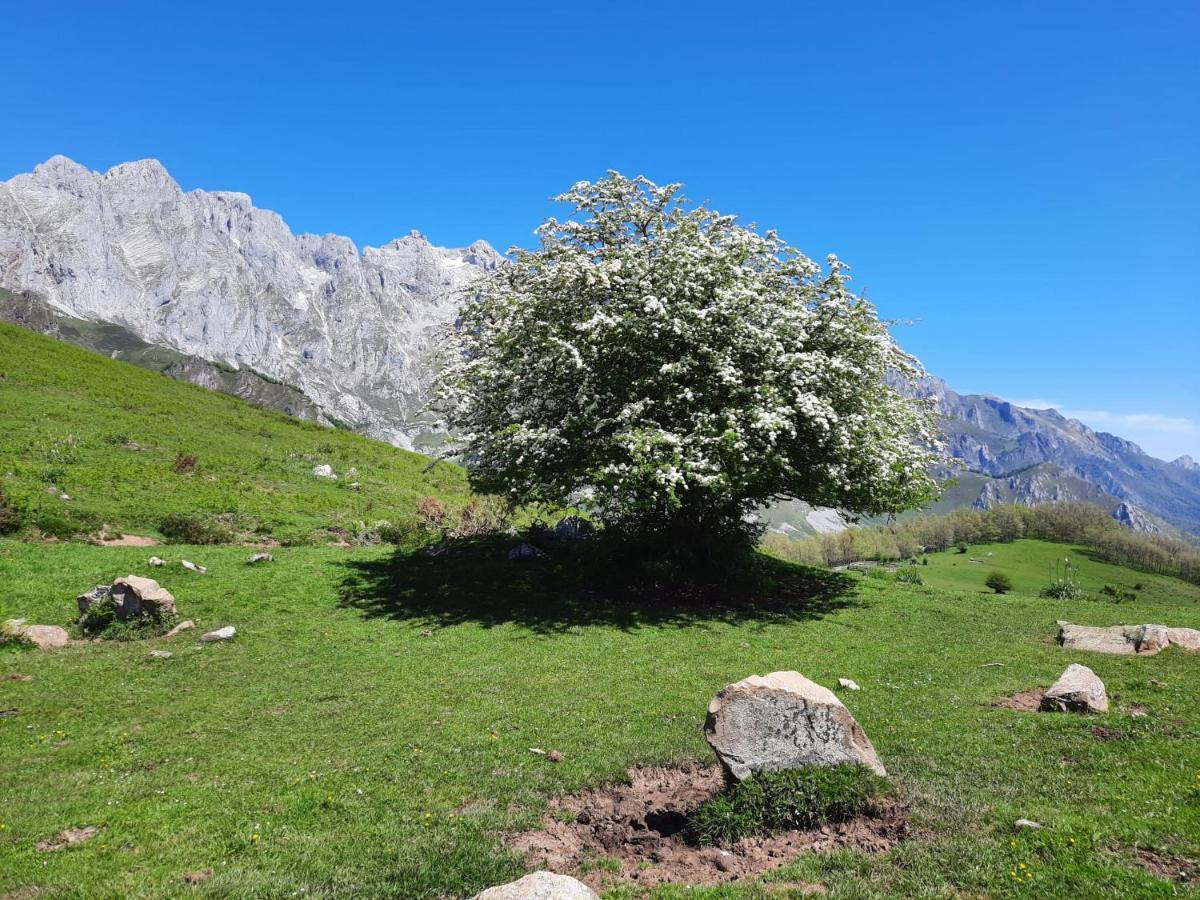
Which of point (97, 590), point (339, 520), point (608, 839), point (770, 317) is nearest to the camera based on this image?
point (608, 839)

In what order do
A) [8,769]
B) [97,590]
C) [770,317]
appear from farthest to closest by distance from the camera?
[770,317] < [97,590] < [8,769]

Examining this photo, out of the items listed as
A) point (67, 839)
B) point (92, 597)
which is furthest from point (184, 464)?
point (67, 839)

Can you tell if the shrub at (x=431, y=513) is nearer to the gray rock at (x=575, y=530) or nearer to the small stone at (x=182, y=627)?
the gray rock at (x=575, y=530)

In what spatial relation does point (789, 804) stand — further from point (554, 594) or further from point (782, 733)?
point (554, 594)

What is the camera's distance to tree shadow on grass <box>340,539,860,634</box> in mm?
24344

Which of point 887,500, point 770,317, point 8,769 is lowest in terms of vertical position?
point 8,769

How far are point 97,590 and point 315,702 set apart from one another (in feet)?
35.7

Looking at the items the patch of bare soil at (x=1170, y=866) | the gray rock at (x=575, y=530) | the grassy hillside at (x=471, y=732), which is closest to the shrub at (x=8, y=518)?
the grassy hillside at (x=471, y=732)

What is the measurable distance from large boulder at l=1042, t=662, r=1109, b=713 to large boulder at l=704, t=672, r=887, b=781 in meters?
6.43

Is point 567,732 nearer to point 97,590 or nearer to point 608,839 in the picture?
point 608,839

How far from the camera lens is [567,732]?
13953mm

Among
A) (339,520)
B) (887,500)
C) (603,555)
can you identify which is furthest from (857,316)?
(339,520)

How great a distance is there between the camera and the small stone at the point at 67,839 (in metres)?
9.40

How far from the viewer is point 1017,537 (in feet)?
339
